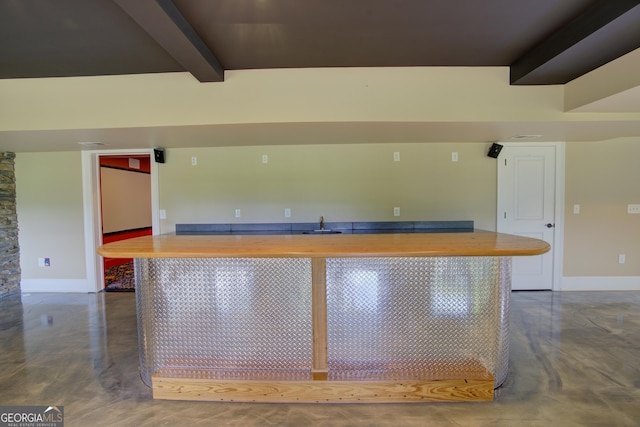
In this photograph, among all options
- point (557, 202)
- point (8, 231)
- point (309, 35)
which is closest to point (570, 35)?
point (309, 35)

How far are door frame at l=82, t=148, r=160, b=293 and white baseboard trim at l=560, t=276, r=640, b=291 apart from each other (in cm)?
561

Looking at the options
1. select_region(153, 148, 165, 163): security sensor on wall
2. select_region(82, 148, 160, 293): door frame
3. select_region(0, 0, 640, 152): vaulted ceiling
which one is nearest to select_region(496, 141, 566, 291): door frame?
select_region(0, 0, 640, 152): vaulted ceiling

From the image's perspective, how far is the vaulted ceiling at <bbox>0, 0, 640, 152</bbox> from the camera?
1700 mm

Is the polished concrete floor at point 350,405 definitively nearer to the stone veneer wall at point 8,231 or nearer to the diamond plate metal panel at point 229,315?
the diamond plate metal panel at point 229,315

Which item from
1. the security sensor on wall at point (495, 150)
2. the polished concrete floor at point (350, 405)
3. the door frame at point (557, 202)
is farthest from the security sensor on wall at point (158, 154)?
the door frame at point (557, 202)

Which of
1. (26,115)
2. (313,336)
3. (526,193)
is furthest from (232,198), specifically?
(526,193)

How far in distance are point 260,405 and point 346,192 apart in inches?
100

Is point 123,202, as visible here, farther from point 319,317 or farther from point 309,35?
point 319,317

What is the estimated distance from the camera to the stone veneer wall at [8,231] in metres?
3.94

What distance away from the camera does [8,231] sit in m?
4.02

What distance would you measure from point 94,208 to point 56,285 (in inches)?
47.5

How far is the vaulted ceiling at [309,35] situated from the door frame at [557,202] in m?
1.50

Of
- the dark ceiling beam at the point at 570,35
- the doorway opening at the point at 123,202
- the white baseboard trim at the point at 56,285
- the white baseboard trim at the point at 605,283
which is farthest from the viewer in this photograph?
the doorway opening at the point at 123,202

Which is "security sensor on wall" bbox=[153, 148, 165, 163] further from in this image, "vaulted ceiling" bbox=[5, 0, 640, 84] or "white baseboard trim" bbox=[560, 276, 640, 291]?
"white baseboard trim" bbox=[560, 276, 640, 291]
